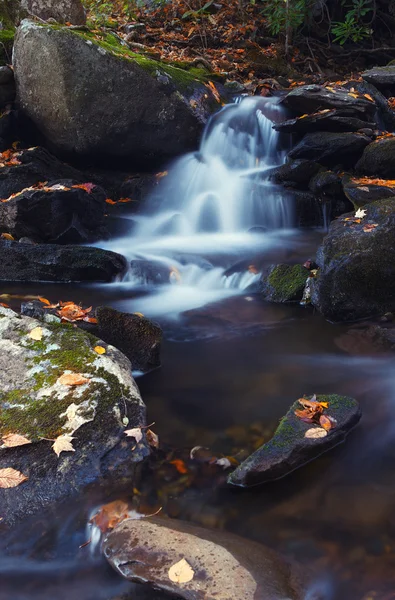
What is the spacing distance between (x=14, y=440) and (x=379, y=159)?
745cm

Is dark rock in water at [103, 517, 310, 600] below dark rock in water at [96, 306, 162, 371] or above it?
below

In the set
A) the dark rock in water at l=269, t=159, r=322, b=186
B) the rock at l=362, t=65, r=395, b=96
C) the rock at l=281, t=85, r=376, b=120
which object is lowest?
the dark rock in water at l=269, t=159, r=322, b=186

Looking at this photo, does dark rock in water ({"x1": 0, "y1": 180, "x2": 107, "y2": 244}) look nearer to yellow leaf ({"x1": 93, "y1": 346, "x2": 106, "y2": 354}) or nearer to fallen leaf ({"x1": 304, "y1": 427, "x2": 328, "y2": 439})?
yellow leaf ({"x1": 93, "y1": 346, "x2": 106, "y2": 354})

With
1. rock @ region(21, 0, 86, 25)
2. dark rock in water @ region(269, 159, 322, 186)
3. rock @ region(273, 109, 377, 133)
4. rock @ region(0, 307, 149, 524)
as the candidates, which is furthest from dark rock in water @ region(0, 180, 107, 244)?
rock @ region(21, 0, 86, 25)

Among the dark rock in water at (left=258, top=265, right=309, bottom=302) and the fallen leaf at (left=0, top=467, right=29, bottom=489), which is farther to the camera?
the dark rock in water at (left=258, top=265, right=309, bottom=302)

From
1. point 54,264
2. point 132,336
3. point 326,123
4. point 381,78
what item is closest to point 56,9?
point 326,123

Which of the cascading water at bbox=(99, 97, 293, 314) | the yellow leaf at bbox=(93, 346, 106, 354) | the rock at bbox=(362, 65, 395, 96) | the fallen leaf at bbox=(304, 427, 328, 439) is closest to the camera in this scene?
the fallen leaf at bbox=(304, 427, 328, 439)

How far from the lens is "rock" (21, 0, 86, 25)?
11.2 m

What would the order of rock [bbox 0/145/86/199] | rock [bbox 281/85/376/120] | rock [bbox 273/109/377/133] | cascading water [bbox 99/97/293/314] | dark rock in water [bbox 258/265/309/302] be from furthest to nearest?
rock [bbox 281/85/376/120], rock [bbox 273/109/377/133], rock [bbox 0/145/86/199], cascading water [bbox 99/97/293/314], dark rock in water [bbox 258/265/309/302]

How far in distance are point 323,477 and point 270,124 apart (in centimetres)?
894

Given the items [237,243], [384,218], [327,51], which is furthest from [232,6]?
[384,218]

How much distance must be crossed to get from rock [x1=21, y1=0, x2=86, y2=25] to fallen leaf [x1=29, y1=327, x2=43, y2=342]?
10.2 meters

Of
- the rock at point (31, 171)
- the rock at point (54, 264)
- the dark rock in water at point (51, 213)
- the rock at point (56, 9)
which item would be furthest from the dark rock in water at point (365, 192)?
the rock at point (56, 9)

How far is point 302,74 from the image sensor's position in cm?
1469
